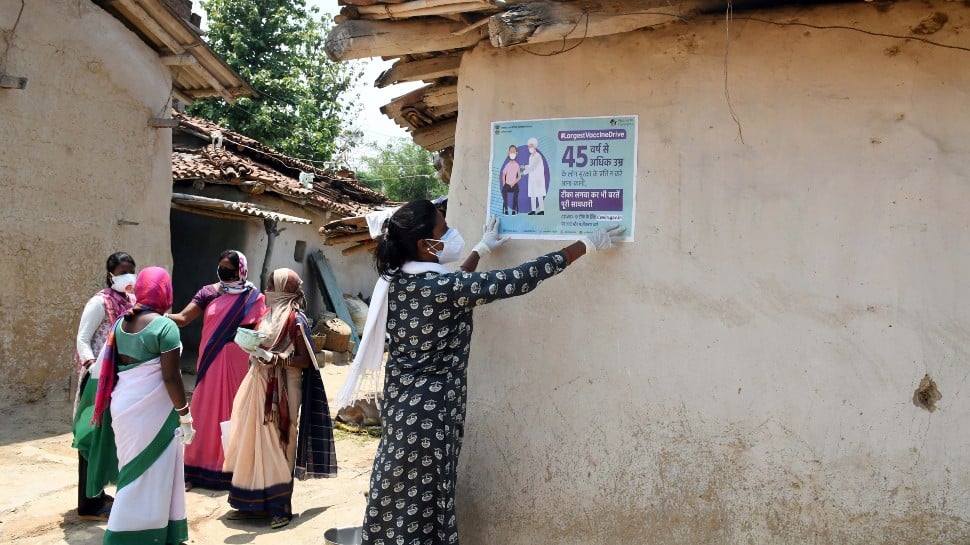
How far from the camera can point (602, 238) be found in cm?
318

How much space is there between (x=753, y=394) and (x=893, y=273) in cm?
71

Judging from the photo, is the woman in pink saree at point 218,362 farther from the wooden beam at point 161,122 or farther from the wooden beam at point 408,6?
the wooden beam at point 161,122

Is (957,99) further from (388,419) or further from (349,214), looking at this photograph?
(349,214)

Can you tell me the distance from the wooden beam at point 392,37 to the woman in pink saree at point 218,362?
7.82 ft

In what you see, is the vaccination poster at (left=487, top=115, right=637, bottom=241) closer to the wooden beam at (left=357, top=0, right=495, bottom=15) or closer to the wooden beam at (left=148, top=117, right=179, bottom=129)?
the wooden beam at (left=357, top=0, right=495, bottom=15)

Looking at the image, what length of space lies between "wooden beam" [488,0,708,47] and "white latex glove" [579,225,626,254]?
82 centimetres

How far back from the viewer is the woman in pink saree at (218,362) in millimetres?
5422

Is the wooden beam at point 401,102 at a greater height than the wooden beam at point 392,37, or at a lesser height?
greater

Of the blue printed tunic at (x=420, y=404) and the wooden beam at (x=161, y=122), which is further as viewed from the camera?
the wooden beam at (x=161, y=122)

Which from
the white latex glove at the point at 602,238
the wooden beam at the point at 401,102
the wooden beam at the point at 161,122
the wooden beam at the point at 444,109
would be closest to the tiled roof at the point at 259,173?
the wooden beam at the point at 161,122

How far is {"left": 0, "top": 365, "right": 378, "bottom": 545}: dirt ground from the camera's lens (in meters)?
4.53

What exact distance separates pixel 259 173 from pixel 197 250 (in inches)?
62.6

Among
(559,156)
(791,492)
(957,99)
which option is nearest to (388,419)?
(559,156)

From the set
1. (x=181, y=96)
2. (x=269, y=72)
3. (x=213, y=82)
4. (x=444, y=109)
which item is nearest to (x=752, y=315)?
(x=444, y=109)
